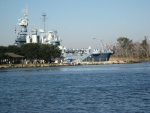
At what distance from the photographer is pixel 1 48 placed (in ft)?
391

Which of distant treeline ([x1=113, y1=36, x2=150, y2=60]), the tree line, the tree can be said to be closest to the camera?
the tree

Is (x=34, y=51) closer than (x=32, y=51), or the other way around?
(x=34, y=51)

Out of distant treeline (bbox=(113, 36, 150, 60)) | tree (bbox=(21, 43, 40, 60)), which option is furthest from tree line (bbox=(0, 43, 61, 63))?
distant treeline (bbox=(113, 36, 150, 60))

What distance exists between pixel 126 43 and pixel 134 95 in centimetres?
17131

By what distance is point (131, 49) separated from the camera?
198m

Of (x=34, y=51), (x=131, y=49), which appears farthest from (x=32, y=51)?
(x=131, y=49)

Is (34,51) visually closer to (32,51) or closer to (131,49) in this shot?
(32,51)

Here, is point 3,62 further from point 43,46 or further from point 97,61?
point 97,61

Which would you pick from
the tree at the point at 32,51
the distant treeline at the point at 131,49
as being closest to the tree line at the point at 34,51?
the tree at the point at 32,51

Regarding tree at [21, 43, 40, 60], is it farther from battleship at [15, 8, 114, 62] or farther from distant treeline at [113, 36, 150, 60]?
distant treeline at [113, 36, 150, 60]

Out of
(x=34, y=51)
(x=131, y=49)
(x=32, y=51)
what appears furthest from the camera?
(x=131, y=49)

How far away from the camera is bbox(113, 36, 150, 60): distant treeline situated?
19370 cm

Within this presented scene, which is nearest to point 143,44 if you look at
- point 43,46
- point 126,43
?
point 126,43

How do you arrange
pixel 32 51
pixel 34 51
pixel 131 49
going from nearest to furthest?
pixel 34 51
pixel 32 51
pixel 131 49
